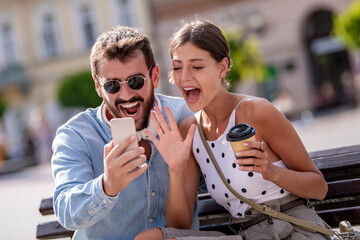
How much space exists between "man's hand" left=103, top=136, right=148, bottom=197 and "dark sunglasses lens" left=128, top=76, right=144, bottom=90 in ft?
1.81

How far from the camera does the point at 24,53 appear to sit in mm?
25672

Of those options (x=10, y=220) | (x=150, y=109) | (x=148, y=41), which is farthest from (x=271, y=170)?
(x=10, y=220)

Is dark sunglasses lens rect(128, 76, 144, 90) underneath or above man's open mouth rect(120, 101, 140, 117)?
above

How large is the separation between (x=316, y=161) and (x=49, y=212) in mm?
1523

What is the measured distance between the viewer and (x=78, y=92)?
2092 cm

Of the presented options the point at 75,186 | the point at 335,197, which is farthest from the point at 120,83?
the point at 335,197

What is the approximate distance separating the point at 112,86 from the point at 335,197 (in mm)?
1282

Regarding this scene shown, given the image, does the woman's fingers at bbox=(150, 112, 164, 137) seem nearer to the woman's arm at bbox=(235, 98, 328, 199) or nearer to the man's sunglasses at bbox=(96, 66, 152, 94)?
the man's sunglasses at bbox=(96, 66, 152, 94)

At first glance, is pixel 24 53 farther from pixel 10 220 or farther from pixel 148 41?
pixel 148 41

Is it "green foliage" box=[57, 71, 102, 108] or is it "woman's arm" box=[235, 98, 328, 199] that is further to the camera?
"green foliage" box=[57, 71, 102, 108]

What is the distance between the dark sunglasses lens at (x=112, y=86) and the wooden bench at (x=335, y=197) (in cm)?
84

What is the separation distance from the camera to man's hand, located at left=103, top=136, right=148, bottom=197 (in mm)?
2104

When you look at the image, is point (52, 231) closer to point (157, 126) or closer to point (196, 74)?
point (157, 126)

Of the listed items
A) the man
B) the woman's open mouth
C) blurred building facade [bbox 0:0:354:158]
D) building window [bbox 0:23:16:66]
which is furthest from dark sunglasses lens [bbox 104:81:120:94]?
building window [bbox 0:23:16:66]
